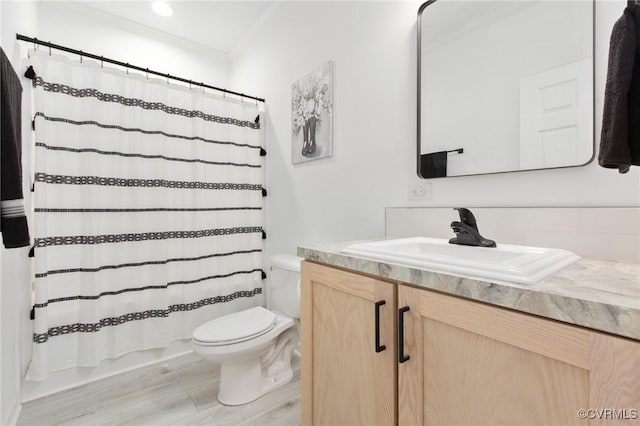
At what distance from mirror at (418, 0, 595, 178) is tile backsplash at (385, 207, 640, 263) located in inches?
6.3

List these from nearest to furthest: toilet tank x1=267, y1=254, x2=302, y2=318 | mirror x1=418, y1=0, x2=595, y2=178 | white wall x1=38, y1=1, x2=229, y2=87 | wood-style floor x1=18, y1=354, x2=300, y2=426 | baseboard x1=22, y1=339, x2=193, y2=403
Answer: mirror x1=418, y1=0, x2=595, y2=178, wood-style floor x1=18, y1=354, x2=300, y2=426, baseboard x1=22, y1=339, x2=193, y2=403, toilet tank x1=267, y1=254, x2=302, y2=318, white wall x1=38, y1=1, x2=229, y2=87

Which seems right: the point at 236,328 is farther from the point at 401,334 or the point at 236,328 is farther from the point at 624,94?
the point at 624,94

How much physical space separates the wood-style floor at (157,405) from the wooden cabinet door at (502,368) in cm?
106

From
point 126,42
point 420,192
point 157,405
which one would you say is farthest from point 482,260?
point 126,42

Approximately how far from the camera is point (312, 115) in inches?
77.1

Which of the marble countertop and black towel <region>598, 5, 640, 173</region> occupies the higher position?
black towel <region>598, 5, 640, 173</region>

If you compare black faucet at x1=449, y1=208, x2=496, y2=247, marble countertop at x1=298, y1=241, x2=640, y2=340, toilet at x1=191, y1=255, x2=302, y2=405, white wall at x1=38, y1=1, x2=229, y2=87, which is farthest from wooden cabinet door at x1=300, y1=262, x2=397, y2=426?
white wall at x1=38, y1=1, x2=229, y2=87

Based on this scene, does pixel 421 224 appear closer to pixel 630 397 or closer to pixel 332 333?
pixel 332 333

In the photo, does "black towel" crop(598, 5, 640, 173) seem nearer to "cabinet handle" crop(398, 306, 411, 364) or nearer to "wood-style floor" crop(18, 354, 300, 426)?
"cabinet handle" crop(398, 306, 411, 364)

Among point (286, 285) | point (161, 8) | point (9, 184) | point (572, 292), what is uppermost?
point (161, 8)

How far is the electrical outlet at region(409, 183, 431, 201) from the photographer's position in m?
1.34

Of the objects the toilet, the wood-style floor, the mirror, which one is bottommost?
the wood-style floor

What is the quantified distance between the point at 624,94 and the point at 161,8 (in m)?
2.80

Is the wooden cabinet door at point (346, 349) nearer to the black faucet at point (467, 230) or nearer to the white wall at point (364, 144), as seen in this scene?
the black faucet at point (467, 230)
